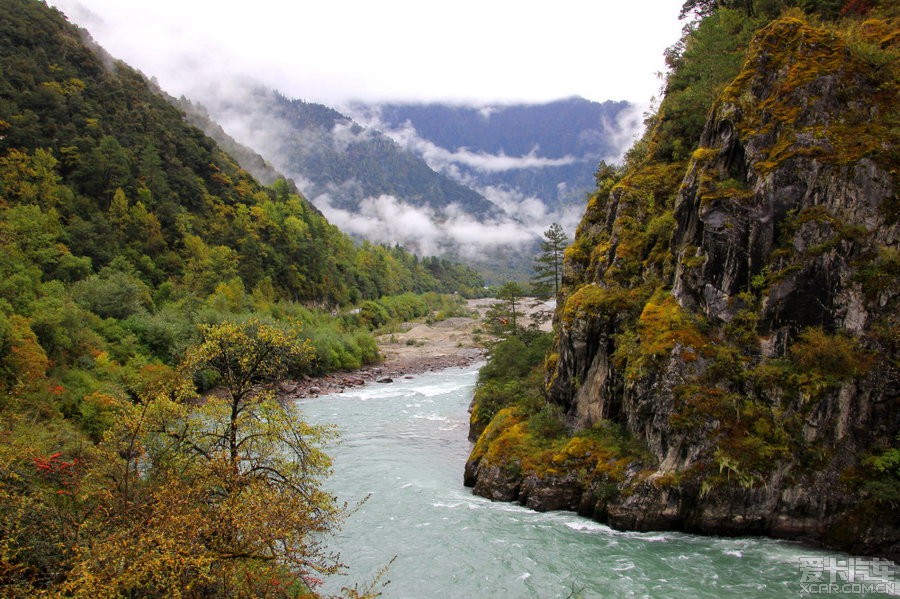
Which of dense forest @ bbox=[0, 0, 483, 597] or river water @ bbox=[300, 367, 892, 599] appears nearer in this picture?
dense forest @ bbox=[0, 0, 483, 597]

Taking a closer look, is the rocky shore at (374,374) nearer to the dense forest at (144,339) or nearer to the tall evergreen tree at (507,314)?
the dense forest at (144,339)

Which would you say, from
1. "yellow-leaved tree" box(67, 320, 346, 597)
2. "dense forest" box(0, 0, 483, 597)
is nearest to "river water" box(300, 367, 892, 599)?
"dense forest" box(0, 0, 483, 597)

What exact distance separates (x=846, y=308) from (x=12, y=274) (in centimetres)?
5388

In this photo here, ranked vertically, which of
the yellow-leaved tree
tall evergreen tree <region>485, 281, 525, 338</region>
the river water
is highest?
tall evergreen tree <region>485, 281, 525, 338</region>

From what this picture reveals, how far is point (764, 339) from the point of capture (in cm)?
2086

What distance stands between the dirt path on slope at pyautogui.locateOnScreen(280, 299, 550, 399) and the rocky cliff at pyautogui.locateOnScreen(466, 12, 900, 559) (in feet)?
69.5

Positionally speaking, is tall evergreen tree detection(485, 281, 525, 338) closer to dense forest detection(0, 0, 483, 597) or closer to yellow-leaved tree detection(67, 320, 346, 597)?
dense forest detection(0, 0, 483, 597)

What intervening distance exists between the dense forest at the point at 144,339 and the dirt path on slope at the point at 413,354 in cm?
332

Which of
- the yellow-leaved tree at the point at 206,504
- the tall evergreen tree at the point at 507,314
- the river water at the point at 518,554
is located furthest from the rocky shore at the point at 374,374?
the yellow-leaved tree at the point at 206,504

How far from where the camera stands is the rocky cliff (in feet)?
61.4

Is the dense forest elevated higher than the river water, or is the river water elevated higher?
the dense forest

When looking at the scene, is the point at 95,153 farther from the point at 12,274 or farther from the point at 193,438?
the point at 193,438

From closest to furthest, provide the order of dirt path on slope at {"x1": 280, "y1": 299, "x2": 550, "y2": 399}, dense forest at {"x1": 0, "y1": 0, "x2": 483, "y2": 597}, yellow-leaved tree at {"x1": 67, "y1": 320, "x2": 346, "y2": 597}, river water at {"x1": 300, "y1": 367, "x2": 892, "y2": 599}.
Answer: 1. yellow-leaved tree at {"x1": 67, "y1": 320, "x2": 346, "y2": 597}
2. dense forest at {"x1": 0, "y1": 0, "x2": 483, "y2": 597}
3. river water at {"x1": 300, "y1": 367, "x2": 892, "y2": 599}
4. dirt path on slope at {"x1": 280, "y1": 299, "x2": 550, "y2": 399}

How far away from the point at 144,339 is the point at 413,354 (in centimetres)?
4667
